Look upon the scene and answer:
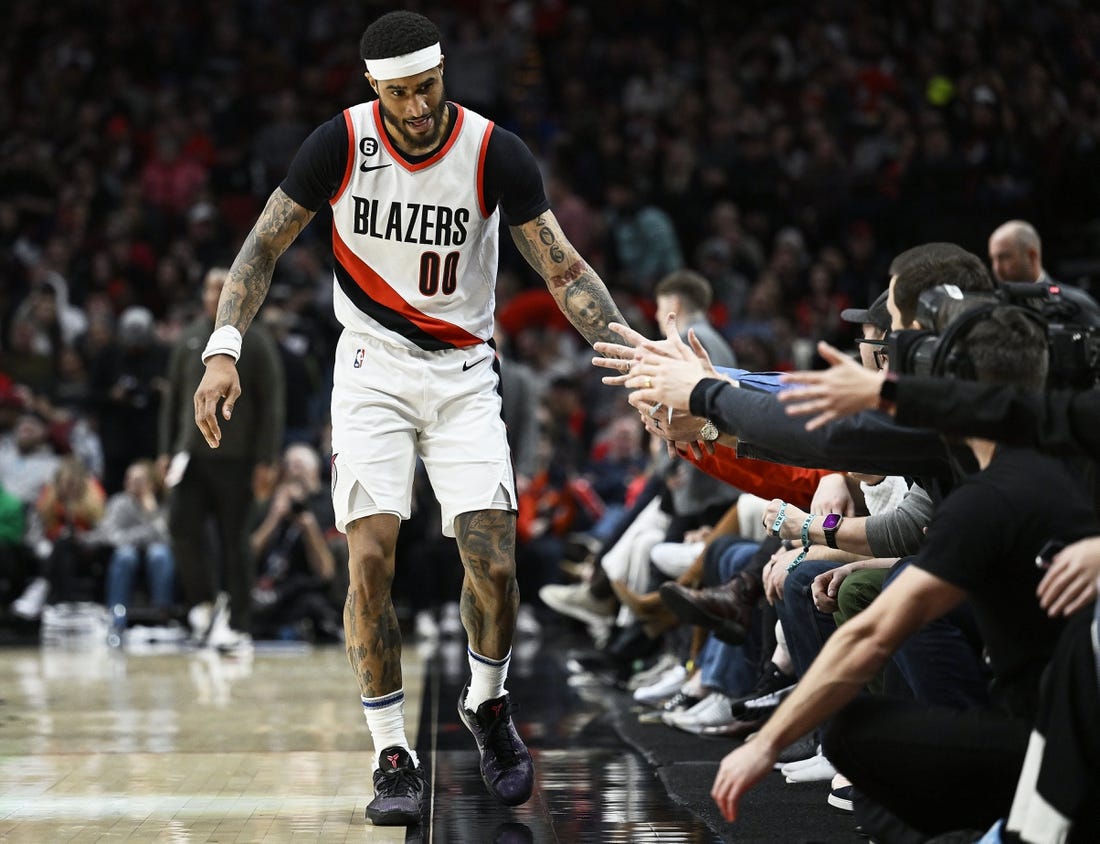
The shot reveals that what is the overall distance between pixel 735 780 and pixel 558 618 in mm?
8015

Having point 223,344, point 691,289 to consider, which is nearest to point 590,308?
point 223,344

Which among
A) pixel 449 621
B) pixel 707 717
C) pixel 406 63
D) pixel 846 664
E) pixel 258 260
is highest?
pixel 406 63

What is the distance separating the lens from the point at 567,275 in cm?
444

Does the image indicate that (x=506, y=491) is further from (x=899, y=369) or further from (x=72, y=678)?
(x=72, y=678)

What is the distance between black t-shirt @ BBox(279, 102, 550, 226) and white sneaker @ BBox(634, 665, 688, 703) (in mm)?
2648

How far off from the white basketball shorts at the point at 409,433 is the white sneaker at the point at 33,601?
22.9ft

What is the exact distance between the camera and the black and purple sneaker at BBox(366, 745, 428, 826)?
399 cm

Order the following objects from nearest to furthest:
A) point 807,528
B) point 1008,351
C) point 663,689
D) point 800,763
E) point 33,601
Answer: point 1008,351 < point 807,528 < point 800,763 < point 663,689 < point 33,601

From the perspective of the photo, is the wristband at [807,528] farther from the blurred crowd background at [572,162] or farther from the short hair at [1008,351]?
the blurred crowd background at [572,162]

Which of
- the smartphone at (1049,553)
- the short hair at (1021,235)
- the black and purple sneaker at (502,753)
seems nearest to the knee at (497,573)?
the black and purple sneaker at (502,753)

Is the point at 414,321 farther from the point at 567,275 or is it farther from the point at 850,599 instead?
the point at 850,599

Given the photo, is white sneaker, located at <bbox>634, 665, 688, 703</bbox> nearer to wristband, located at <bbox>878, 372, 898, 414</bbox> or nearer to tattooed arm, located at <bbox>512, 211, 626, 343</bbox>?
tattooed arm, located at <bbox>512, 211, 626, 343</bbox>

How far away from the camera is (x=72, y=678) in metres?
7.75

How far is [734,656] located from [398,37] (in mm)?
2681
